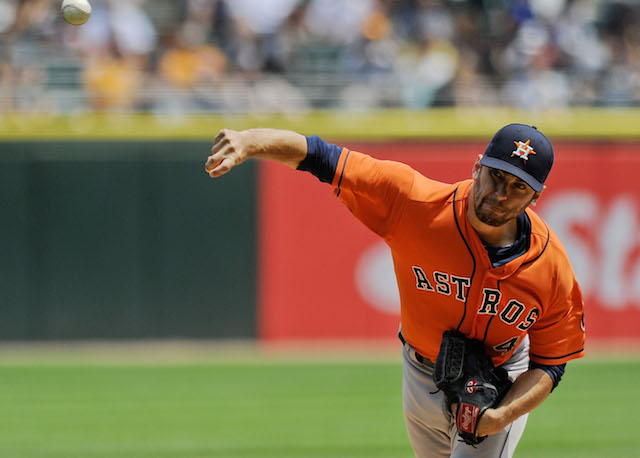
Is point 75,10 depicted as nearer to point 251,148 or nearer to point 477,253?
point 251,148

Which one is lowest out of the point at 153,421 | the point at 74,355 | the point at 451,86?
the point at 74,355

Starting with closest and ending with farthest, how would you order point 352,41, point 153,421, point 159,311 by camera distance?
point 153,421, point 159,311, point 352,41

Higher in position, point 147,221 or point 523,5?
point 523,5

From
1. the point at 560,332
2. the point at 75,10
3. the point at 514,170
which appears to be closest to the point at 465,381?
the point at 560,332

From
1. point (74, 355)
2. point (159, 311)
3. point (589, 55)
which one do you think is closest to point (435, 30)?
point (589, 55)

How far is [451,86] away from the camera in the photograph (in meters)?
13.0

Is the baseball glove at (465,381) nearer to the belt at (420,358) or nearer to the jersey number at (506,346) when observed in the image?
the jersey number at (506,346)

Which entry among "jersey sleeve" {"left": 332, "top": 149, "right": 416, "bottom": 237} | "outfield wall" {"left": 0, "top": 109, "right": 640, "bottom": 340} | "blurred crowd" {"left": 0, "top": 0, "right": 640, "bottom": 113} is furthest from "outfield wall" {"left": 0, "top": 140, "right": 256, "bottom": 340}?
"jersey sleeve" {"left": 332, "top": 149, "right": 416, "bottom": 237}

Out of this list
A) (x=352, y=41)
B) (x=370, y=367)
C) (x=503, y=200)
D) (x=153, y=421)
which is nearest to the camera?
(x=503, y=200)

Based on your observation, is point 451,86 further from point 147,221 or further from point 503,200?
point 503,200

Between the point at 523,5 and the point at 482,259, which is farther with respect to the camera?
the point at 523,5

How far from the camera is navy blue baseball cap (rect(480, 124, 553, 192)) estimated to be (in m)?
4.07

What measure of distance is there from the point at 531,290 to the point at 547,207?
859 cm

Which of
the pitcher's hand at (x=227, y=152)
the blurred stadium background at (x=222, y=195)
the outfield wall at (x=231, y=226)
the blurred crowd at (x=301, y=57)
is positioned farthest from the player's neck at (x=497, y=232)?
the blurred crowd at (x=301, y=57)
